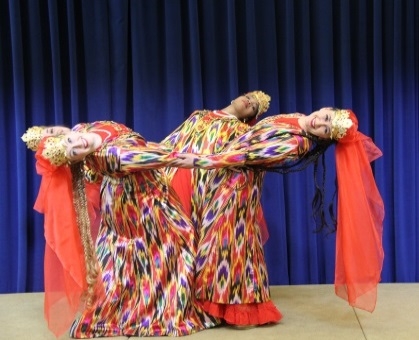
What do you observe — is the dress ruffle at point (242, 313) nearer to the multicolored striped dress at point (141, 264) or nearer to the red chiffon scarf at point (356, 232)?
the multicolored striped dress at point (141, 264)

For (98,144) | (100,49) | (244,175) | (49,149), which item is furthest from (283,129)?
(100,49)

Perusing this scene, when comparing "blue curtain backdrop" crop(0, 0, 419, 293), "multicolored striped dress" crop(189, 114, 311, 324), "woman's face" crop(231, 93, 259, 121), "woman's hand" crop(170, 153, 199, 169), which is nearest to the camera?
"woman's hand" crop(170, 153, 199, 169)

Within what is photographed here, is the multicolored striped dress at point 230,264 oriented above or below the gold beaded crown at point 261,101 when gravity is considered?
below

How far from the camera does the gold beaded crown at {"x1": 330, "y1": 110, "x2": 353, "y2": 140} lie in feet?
7.57

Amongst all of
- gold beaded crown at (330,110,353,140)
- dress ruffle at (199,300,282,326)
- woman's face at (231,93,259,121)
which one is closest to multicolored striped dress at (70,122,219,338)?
dress ruffle at (199,300,282,326)

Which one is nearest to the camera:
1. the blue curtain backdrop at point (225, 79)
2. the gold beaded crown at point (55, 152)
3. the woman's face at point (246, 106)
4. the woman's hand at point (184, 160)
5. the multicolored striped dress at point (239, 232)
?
the gold beaded crown at point (55, 152)

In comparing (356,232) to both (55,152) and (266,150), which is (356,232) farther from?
(55,152)

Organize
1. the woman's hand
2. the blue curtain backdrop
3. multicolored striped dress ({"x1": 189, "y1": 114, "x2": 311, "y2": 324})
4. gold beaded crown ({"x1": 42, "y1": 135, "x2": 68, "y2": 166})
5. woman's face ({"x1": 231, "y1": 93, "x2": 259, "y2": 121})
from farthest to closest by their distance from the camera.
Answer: the blue curtain backdrop
woman's face ({"x1": 231, "y1": 93, "x2": 259, "y2": 121})
multicolored striped dress ({"x1": 189, "y1": 114, "x2": 311, "y2": 324})
the woman's hand
gold beaded crown ({"x1": 42, "y1": 135, "x2": 68, "y2": 166})

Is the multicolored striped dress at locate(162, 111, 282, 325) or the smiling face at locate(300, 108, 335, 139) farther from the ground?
the smiling face at locate(300, 108, 335, 139)

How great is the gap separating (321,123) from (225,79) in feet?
3.26

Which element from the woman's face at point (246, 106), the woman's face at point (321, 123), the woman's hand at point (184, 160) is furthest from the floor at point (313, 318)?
the woman's face at point (246, 106)

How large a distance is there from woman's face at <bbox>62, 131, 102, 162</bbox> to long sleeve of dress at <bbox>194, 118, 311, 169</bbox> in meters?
0.42

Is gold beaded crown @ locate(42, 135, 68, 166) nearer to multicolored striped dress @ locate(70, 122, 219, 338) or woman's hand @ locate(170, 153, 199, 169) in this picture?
multicolored striped dress @ locate(70, 122, 219, 338)

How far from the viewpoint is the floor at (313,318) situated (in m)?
2.37
